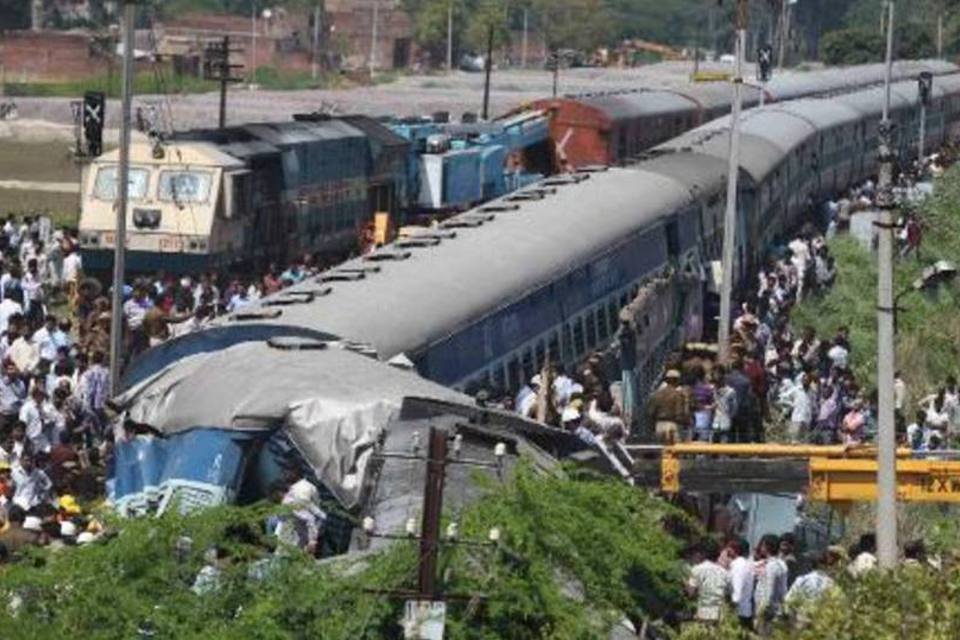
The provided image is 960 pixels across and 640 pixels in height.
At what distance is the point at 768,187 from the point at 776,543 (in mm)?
27808

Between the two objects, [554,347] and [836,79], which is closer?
[554,347]

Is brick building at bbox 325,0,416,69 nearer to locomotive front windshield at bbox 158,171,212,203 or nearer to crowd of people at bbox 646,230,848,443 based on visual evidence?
locomotive front windshield at bbox 158,171,212,203

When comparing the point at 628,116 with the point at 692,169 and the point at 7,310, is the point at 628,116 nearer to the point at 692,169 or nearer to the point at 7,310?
the point at 692,169

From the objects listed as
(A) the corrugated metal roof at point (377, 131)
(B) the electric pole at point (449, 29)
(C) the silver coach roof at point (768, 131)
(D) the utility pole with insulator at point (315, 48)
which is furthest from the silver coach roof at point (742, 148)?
(B) the electric pole at point (449, 29)

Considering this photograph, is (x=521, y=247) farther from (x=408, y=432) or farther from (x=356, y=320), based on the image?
(x=408, y=432)

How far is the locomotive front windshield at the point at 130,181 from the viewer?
41.6 m

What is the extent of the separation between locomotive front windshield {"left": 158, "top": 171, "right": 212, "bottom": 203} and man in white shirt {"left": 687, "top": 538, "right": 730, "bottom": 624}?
2222 centimetres

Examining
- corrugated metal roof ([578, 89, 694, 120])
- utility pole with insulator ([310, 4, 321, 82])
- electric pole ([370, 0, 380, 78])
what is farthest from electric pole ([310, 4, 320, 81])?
corrugated metal roof ([578, 89, 694, 120])

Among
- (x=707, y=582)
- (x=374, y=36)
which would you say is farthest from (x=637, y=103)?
(x=374, y=36)

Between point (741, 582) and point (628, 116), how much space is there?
1582 inches

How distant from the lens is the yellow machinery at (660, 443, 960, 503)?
2094 cm

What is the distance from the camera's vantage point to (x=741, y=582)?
19.5m

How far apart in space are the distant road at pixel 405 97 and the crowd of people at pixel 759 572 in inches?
2259

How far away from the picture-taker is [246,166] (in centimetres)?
4288
